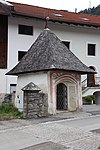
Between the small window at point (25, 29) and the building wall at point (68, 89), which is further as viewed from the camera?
the small window at point (25, 29)

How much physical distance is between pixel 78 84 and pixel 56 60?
253 cm

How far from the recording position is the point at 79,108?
830 inches

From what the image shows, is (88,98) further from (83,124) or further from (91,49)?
(83,124)

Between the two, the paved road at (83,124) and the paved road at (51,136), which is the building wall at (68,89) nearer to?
the paved road at (83,124)

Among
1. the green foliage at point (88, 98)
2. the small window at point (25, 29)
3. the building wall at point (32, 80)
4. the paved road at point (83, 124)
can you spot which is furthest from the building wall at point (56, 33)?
the paved road at point (83, 124)

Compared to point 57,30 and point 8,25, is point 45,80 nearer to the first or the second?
point 8,25

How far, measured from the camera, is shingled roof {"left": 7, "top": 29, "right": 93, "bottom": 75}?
19750 millimetres

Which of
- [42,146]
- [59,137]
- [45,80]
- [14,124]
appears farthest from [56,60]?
[42,146]

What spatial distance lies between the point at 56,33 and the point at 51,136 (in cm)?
2098

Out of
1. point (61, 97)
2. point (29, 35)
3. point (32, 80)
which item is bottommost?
point (61, 97)

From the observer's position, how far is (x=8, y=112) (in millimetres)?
19438

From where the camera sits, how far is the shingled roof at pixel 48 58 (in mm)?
19750

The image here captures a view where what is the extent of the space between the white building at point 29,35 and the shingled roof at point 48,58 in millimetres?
5751

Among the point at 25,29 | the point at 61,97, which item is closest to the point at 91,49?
the point at 25,29
